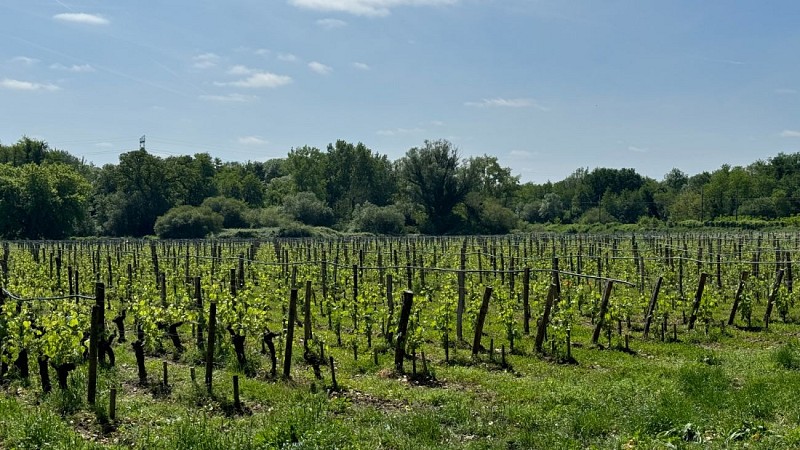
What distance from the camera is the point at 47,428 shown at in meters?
7.57

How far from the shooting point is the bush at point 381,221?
7381cm

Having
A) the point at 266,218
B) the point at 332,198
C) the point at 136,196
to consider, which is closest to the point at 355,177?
the point at 332,198

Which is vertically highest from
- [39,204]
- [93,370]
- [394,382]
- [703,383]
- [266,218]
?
[39,204]

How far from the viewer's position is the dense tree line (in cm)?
6994

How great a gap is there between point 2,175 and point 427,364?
72346mm

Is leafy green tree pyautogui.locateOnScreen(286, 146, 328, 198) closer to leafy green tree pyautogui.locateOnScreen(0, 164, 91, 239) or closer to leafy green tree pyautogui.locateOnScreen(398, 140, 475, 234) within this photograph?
leafy green tree pyautogui.locateOnScreen(398, 140, 475, 234)

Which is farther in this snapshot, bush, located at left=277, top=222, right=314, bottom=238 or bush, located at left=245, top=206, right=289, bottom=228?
bush, located at left=245, top=206, right=289, bottom=228

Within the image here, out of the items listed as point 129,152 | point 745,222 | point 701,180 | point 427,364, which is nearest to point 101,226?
point 129,152

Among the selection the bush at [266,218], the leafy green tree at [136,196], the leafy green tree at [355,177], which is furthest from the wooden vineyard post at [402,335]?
the leafy green tree at [355,177]

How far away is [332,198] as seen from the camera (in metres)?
96.6

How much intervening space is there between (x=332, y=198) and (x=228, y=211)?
21.1m

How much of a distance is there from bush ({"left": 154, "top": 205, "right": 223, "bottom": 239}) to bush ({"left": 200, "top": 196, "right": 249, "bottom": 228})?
5461mm

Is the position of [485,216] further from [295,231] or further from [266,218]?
[266,218]

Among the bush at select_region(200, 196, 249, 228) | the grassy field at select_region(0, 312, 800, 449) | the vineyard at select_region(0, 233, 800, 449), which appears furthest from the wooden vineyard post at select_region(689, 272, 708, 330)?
the bush at select_region(200, 196, 249, 228)
